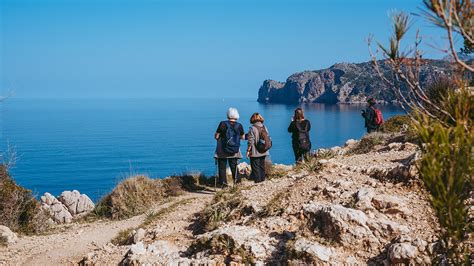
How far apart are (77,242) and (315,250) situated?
227 inches

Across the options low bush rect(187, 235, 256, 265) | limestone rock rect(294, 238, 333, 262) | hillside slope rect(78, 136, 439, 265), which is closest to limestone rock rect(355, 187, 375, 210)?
hillside slope rect(78, 136, 439, 265)

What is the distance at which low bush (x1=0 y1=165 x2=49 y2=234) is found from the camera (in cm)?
1264

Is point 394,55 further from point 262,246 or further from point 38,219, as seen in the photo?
point 38,219

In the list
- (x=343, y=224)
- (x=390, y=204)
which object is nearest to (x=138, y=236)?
(x=343, y=224)

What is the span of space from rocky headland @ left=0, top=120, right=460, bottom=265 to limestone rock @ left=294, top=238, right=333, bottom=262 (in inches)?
0.5

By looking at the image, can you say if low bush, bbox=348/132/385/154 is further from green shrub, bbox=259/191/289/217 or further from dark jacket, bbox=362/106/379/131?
green shrub, bbox=259/191/289/217

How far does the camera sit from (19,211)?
1292cm

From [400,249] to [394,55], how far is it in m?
2.56

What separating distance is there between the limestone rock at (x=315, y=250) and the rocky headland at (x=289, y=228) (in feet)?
0.04

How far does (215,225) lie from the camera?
29.5 ft

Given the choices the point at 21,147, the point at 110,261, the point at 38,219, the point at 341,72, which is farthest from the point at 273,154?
the point at 341,72

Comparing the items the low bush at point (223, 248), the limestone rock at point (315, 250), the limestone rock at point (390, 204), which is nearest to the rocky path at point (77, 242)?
the low bush at point (223, 248)

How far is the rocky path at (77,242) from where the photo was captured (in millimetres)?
9297

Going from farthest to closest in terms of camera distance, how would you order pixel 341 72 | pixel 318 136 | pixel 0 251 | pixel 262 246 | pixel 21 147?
pixel 341 72, pixel 318 136, pixel 21 147, pixel 0 251, pixel 262 246
